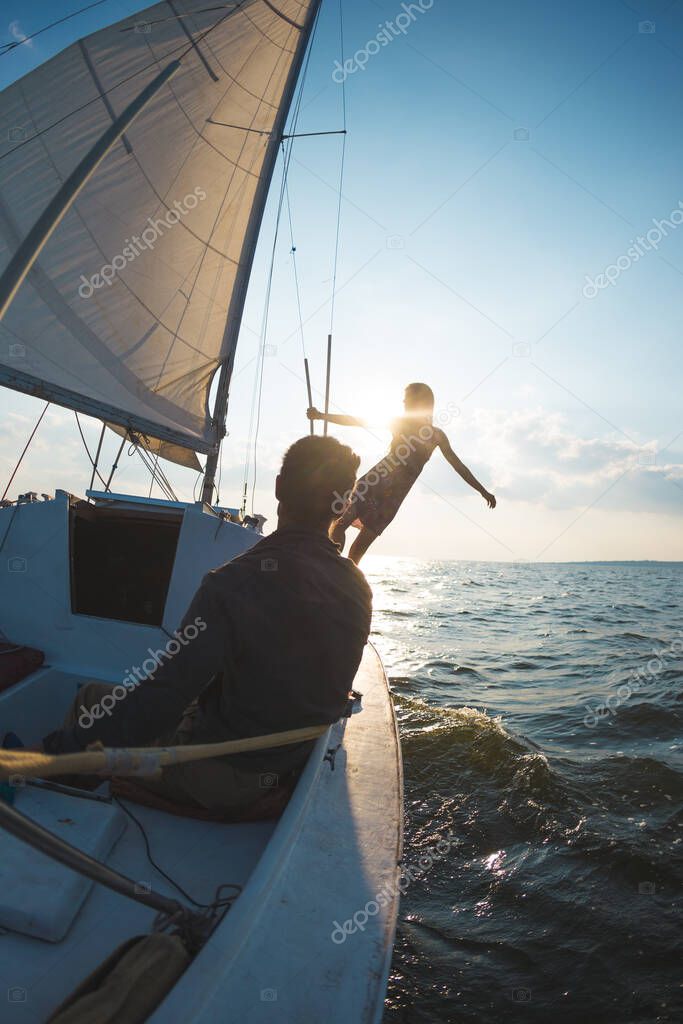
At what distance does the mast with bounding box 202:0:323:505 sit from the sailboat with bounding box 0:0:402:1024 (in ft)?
0.11

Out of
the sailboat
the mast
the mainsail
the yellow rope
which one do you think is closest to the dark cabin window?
the sailboat

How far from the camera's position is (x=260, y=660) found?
5.57 feet

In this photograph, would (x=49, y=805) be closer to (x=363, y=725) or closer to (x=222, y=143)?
(x=363, y=725)

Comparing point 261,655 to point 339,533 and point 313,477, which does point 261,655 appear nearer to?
point 313,477

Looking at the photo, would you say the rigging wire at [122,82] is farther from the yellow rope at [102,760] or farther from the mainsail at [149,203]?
the yellow rope at [102,760]

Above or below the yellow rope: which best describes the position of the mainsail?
above

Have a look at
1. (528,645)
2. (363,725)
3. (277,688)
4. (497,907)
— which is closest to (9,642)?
(363,725)

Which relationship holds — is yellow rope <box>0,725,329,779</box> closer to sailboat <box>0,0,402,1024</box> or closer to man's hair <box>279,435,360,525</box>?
sailboat <box>0,0,402,1024</box>

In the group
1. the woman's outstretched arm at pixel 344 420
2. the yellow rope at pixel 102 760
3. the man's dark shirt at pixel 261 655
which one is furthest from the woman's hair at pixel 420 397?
the yellow rope at pixel 102 760

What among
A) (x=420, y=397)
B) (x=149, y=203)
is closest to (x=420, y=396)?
(x=420, y=397)

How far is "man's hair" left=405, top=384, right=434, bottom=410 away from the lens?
5.15 metres

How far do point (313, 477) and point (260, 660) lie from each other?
0.67 metres

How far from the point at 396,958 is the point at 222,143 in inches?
329

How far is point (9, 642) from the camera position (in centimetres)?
391
